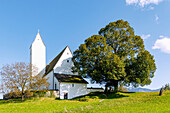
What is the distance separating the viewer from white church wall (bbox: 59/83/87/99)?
35.0 metres

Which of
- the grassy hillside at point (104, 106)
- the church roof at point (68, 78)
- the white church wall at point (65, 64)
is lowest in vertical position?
the grassy hillside at point (104, 106)

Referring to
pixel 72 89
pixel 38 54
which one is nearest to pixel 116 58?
pixel 72 89

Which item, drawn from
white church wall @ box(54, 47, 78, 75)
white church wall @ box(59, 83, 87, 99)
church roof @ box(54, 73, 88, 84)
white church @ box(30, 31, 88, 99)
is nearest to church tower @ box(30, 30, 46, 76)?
white church @ box(30, 31, 88, 99)

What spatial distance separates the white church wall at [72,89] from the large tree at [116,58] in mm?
3742

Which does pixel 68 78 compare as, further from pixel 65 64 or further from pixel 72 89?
pixel 65 64

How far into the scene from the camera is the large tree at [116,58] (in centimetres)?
3241

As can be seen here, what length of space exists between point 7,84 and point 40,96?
6.17 meters

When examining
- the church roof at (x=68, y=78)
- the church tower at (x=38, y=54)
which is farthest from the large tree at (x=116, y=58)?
the church tower at (x=38, y=54)

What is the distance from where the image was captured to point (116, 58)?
32.1 meters

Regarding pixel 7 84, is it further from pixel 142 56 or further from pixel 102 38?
pixel 142 56

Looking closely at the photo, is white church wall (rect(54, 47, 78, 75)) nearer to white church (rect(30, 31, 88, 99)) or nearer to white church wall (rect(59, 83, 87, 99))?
white church (rect(30, 31, 88, 99))

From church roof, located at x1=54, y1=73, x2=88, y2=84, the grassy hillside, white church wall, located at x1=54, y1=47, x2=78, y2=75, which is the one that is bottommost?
the grassy hillside

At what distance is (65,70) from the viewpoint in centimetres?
3922

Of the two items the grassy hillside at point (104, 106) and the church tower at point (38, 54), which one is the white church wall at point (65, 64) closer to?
the church tower at point (38, 54)
